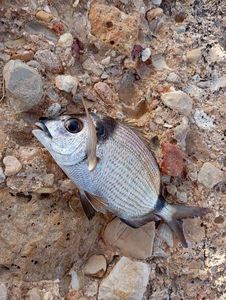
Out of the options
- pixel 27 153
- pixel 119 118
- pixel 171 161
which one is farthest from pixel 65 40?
pixel 171 161

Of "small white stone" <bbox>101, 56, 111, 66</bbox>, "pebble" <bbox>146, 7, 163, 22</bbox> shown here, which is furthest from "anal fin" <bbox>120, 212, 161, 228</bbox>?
"pebble" <bbox>146, 7, 163, 22</bbox>

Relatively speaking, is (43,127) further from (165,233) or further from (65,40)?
(165,233)

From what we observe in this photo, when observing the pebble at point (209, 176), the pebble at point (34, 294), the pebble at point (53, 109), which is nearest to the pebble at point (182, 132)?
the pebble at point (209, 176)

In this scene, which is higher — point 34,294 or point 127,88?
point 127,88

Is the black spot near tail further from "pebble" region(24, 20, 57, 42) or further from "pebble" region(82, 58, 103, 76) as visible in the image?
"pebble" region(24, 20, 57, 42)

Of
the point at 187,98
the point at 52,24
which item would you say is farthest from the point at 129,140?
the point at 52,24

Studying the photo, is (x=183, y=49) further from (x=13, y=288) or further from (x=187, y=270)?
(x=13, y=288)

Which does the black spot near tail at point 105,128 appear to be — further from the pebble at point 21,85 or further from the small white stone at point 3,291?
the small white stone at point 3,291
